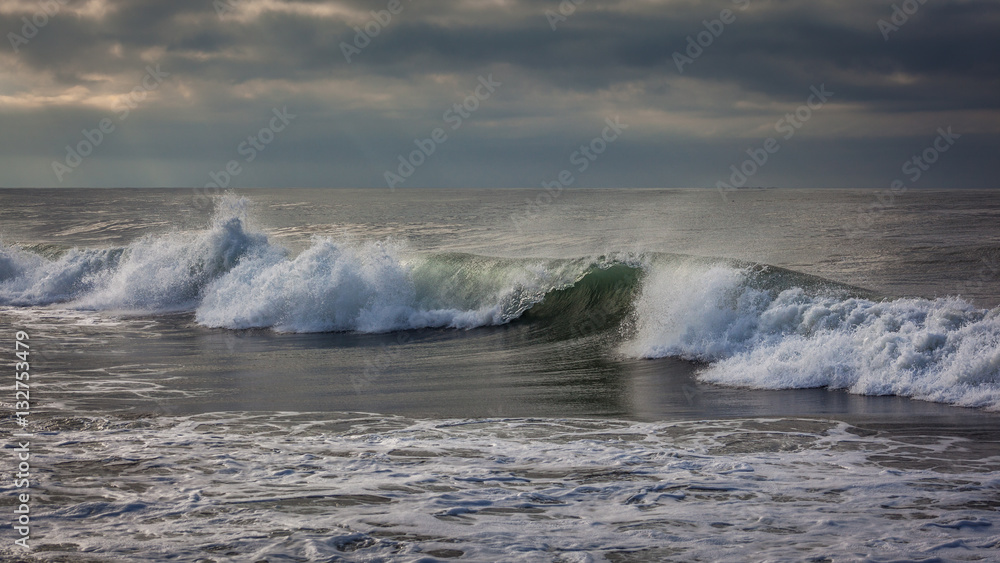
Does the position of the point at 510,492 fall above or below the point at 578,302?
below

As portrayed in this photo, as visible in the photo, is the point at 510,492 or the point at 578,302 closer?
the point at 510,492

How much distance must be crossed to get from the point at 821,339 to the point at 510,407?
16.3 ft

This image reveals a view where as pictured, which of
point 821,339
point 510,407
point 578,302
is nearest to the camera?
point 510,407

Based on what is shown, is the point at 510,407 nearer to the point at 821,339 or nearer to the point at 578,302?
the point at 821,339

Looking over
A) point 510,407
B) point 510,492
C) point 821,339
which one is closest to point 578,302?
point 821,339

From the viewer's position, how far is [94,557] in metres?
4.86

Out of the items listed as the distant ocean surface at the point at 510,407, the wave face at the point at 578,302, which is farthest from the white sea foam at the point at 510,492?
the wave face at the point at 578,302

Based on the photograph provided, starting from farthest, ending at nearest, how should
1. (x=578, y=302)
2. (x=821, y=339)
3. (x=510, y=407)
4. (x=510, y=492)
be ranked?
(x=578, y=302) → (x=821, y=339) → (x=510, y=407) → (x=510, y=492)

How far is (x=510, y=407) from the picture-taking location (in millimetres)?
9477

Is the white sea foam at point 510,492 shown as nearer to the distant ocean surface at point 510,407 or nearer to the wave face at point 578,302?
the distant ocean surface at point 510,407

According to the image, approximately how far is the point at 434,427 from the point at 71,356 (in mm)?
8075

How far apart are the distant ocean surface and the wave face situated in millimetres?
63

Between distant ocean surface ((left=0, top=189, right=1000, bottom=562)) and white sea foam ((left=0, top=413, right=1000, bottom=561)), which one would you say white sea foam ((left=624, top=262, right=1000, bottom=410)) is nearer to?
distant ocean surface ((left=0, top=189, right=1000, bottom=562))

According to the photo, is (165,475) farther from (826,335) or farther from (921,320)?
(921,320)
